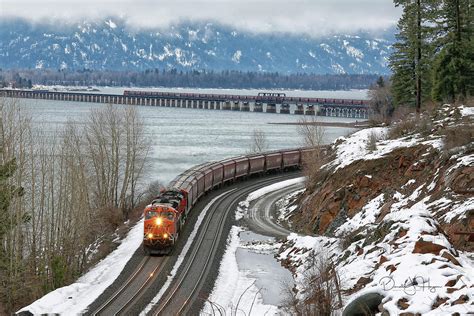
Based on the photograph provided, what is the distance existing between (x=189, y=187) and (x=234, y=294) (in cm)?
2090

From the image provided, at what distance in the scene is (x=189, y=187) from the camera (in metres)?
50.7

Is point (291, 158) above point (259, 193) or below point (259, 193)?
above

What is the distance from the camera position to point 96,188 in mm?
64938

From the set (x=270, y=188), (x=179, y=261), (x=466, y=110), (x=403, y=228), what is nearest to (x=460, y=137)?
(x=466, y=110)

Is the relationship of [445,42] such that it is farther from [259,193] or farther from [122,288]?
[122,288]

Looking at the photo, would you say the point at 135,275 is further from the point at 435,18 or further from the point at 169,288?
the point at 435,18

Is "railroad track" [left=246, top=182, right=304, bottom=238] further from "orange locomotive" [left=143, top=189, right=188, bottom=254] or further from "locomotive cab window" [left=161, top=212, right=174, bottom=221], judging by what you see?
"locomotive cab window" [left=161, top=212, right=174, bottom=221]

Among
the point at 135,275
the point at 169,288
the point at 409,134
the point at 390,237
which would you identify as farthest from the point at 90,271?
the point at 409,134

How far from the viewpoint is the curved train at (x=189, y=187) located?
37.2 metres

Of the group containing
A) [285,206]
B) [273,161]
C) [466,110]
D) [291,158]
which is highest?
[466,110]

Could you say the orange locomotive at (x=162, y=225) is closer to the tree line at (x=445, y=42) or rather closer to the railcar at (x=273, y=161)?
the tree line at (x=445, y=42)

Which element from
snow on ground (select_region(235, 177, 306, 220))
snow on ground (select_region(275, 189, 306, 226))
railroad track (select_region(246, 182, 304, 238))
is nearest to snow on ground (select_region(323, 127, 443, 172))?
snow on ground (select_region(275, 189, 306, 226))

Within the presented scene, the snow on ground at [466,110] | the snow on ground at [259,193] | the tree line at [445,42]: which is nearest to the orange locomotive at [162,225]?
the snow on ground at [259,193]

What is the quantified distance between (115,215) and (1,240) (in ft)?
57.6
